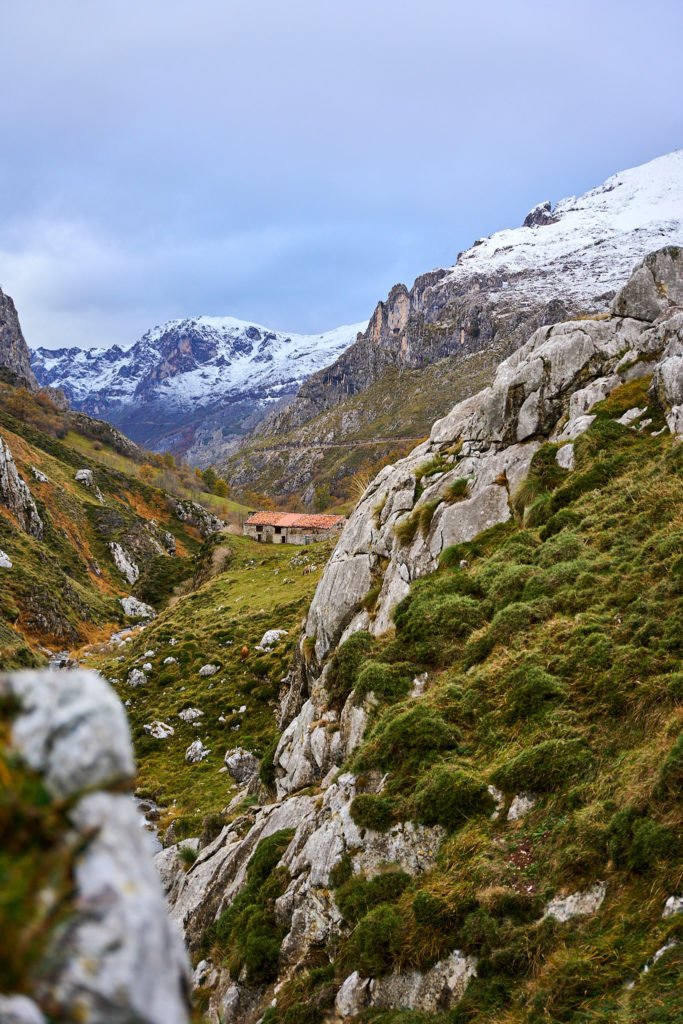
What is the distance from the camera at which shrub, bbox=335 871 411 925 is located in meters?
10.6

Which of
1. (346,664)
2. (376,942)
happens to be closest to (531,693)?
(376,942)

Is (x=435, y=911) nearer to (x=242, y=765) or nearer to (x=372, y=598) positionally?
(x=372, y=598)

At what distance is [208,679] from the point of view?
38.5 m

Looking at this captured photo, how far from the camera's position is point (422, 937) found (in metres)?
9.38

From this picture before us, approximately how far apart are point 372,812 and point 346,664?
640 centimetres

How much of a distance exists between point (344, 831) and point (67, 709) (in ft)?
36.7

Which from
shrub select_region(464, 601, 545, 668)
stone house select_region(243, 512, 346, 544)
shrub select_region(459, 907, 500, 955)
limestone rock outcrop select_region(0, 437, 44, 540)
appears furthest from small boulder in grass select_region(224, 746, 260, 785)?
limestone rock outcrop select_region(0, 437, 44, 540)

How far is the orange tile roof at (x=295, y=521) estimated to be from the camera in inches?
3509

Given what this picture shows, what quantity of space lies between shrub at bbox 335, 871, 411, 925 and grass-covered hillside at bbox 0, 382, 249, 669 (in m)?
34.7

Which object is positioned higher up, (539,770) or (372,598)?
(372,598)

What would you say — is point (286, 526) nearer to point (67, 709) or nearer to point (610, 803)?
point (610, 803)

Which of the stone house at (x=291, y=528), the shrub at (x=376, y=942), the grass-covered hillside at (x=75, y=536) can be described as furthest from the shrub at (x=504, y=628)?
the stone house at (x=291, y=528)

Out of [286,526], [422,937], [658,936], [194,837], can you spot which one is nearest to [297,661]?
[194,837]

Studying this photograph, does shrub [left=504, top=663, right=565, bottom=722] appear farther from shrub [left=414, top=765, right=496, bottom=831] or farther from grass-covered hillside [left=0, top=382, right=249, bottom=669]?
grass-covered hillside [left=0, top=382, right=249, bottom=669]
